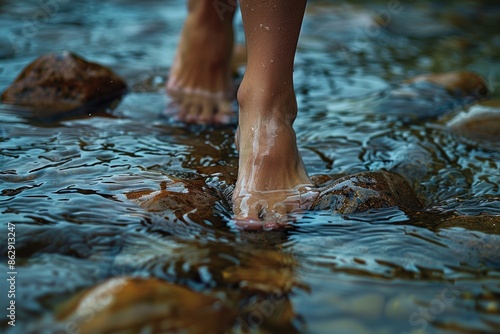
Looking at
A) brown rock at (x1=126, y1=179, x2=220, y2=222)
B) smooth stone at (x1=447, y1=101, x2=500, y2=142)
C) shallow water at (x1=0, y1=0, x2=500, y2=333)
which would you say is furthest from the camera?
smooth stone at (x1=447, y1=101, x2=500, y2=142)

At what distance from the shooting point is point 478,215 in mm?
2369

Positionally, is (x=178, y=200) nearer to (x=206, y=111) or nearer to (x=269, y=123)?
(x=269, y=123)

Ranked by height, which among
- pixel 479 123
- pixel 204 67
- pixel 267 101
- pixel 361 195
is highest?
pixel 204 67

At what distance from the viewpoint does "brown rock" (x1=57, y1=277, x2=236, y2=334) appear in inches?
66.6

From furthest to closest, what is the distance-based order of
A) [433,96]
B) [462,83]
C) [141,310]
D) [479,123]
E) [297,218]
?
[462,83], [433,96], [479,123], [297,218], [141,310]

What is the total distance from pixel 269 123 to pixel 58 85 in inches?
64.5

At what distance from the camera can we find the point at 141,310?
173 centimetres

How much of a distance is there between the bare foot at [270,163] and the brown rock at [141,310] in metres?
0.62

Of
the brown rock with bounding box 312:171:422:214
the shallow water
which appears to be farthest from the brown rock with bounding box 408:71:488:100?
the brown rock with bounding box 312:171:422:214

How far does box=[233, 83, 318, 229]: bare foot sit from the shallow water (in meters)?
0.11

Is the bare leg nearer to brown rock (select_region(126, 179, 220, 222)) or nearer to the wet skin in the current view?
the wet skin

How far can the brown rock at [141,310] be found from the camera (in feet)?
5.55

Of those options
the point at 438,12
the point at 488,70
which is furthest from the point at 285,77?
the point at 438,12

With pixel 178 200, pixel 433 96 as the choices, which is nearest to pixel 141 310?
pixel 178 200
